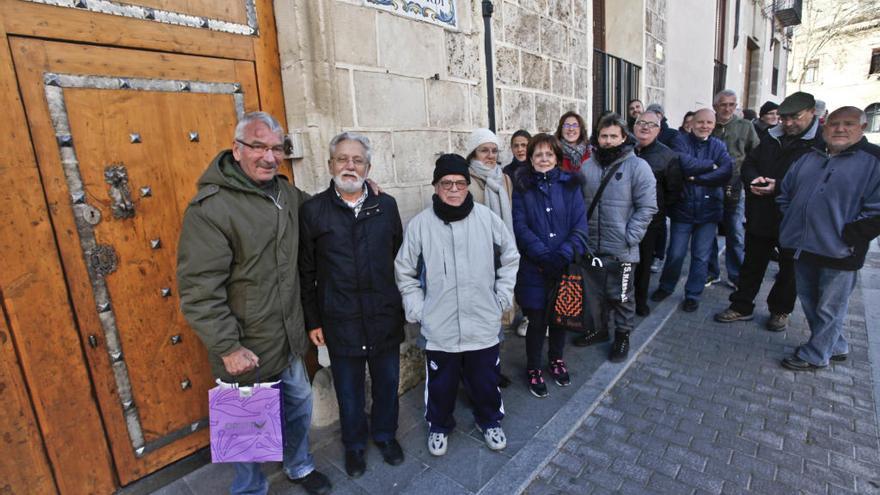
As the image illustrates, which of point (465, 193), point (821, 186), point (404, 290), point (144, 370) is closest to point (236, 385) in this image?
point (144, 370)

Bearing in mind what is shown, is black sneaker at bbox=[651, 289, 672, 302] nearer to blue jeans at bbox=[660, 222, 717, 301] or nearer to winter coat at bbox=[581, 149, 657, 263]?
blue jeans at bbox=[660, 222, 717, 301]

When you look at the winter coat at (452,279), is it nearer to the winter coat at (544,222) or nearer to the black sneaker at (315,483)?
the winter coat at (544,222)

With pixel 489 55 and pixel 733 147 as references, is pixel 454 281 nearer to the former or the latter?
pixel 489 55

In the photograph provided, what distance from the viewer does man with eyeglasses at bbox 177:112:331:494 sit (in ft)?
5.98

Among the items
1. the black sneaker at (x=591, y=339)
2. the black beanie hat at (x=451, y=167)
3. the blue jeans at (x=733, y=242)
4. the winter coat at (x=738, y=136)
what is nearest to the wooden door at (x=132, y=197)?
the black beanie hat at (x=451, y=167)

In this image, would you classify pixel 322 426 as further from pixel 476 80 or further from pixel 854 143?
pixel 854 143

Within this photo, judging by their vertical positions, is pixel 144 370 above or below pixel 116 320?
below

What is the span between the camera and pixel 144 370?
231 centimetres

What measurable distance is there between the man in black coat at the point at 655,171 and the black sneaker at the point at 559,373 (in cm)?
155

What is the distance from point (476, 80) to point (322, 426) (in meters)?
2.95

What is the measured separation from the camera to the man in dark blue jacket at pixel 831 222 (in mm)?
2928

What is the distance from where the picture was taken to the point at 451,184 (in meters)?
2.39

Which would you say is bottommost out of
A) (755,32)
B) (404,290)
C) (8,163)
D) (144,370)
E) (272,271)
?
(144,370)

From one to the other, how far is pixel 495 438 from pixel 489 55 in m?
3.07
